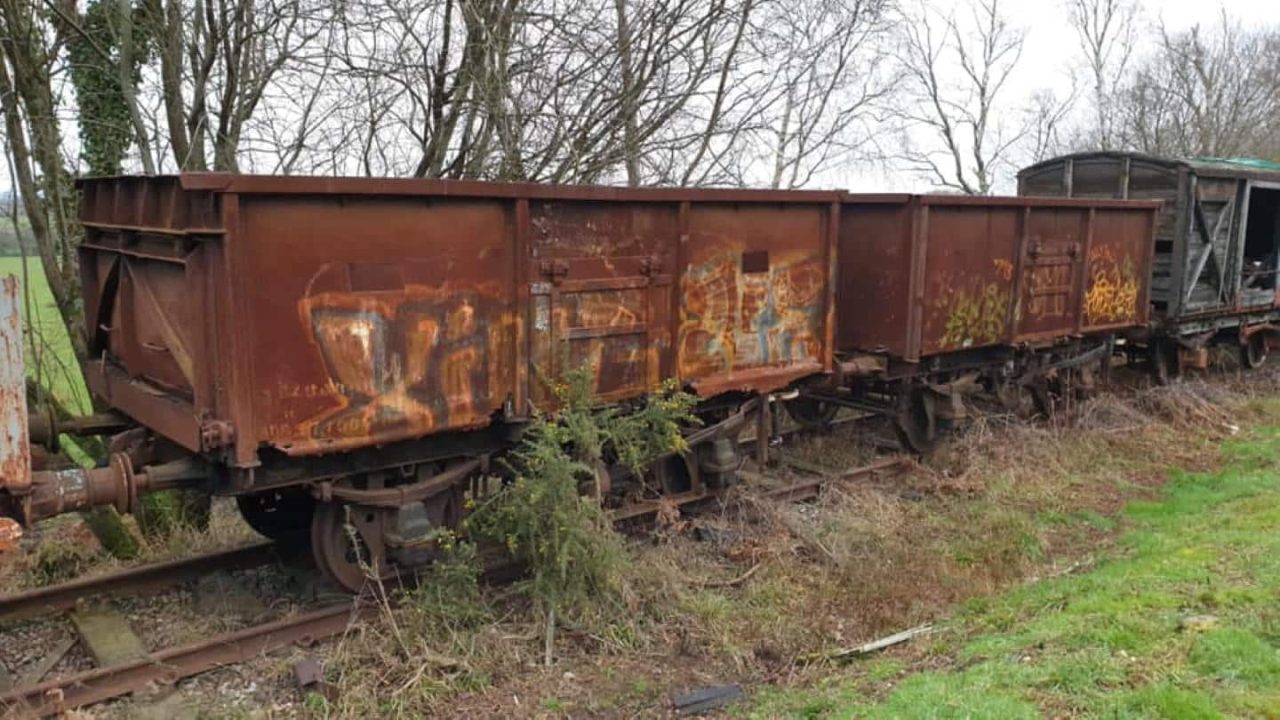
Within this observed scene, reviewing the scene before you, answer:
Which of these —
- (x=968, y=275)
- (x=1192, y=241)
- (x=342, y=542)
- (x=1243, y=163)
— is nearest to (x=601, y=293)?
(x=342, y=542)

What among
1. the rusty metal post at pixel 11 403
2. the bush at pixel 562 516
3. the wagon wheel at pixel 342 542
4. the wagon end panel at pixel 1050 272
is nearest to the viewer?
the rusty metal post at pixel 11 403

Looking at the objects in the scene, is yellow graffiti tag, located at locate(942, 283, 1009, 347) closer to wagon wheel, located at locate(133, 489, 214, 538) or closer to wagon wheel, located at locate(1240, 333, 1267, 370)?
wagon wheel, located at locate(133, 489, 214, 538)

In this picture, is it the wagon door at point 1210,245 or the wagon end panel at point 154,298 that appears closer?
the wagon end panel at point 154,298

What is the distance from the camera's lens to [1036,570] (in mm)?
7023

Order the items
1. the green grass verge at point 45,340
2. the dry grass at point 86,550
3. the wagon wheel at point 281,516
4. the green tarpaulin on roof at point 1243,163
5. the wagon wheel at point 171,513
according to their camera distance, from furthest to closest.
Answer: the green tarpaulin on roof at point 1243,163, the green grass verge at point 45,340, the wagon wheel at point 171,513, the dry grass at point 86,550, the wagon wheel at point 281,516

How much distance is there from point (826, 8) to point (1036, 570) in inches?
342

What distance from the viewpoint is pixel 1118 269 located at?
A: 11.6m

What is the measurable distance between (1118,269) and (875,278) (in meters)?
4.21

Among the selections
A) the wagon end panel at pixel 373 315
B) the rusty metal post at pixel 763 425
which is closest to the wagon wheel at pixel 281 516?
the wagon end panel at pixel 373 315

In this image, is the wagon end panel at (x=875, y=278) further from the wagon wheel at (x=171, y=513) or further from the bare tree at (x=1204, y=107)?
the bare tree at (x=1204, y=107)

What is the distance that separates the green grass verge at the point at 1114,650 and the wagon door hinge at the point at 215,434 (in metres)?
2.96

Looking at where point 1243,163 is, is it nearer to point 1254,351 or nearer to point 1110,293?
point 1254,351

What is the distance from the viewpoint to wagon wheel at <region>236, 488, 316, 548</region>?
665 centimetres

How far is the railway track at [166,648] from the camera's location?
484 cm
